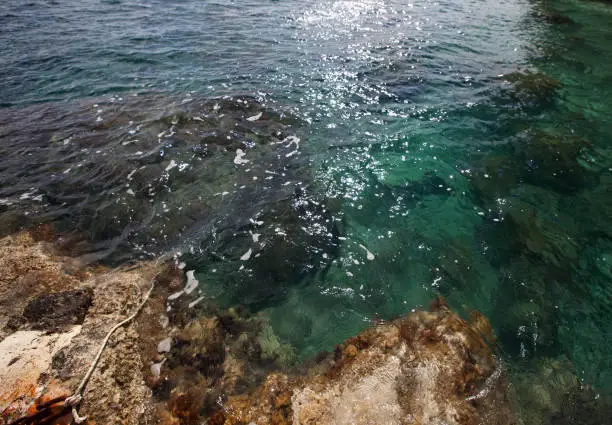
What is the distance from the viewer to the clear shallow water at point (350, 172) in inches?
234

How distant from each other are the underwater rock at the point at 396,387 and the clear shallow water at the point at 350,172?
0.58 meters

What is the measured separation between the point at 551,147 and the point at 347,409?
9599mm

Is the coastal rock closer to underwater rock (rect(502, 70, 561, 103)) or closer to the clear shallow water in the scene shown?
the clear shallow water

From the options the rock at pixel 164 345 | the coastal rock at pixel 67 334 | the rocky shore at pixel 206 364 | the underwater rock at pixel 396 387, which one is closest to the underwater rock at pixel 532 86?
the rocky shore at pixel 206 364

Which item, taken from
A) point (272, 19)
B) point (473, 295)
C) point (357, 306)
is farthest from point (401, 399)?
point (272, 19)

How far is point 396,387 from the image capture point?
14.4 feet

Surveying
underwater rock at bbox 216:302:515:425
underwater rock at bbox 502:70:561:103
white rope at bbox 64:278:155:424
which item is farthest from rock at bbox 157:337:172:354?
underwater rock at bbox 502:70:561:103

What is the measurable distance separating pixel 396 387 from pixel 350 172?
5357 millimetres

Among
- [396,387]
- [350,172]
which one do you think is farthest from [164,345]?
[350,172]

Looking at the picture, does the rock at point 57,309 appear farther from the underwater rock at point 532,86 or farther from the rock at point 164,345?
the underwater rock at point 532,86

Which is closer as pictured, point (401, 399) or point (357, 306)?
point (401, 399)

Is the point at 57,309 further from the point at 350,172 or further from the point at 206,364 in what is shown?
the point at 350,172

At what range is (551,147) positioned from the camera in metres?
9.23

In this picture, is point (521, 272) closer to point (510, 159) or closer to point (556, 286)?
point (556, 286)
